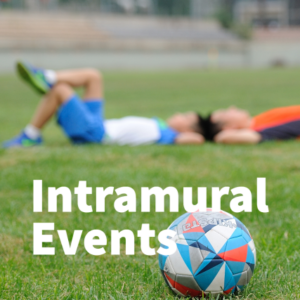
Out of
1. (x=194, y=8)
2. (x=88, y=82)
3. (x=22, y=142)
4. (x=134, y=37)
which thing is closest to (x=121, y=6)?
(x=134, y=37)

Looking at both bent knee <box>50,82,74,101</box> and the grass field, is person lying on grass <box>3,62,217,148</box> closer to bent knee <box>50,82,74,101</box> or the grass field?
bent knee <box>50,82,74,101</box>

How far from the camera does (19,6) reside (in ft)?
139

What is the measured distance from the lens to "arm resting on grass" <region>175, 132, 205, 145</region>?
545cm

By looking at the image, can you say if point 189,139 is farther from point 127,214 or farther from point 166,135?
point 127,214

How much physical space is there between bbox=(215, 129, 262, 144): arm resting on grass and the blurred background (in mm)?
31947

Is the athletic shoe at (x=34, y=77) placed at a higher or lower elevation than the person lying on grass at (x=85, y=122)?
higher

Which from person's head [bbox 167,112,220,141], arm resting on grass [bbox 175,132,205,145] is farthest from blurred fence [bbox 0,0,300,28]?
arm resting on grass [bbox 175,132,205,145]

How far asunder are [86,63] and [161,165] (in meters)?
34.4

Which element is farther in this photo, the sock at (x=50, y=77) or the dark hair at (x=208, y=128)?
the dark hair at (x=208, y=128)

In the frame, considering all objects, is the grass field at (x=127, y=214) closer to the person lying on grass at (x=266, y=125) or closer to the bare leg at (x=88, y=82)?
the person lying on grass at (x=266, y=125)

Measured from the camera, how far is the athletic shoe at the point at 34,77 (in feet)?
16.1

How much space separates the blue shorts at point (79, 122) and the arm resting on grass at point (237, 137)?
4.88 feet

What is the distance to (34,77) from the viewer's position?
509 centimetres

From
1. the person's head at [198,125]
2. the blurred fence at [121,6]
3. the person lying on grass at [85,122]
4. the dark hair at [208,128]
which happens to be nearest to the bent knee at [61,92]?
the person lying on grass at [85,122]
